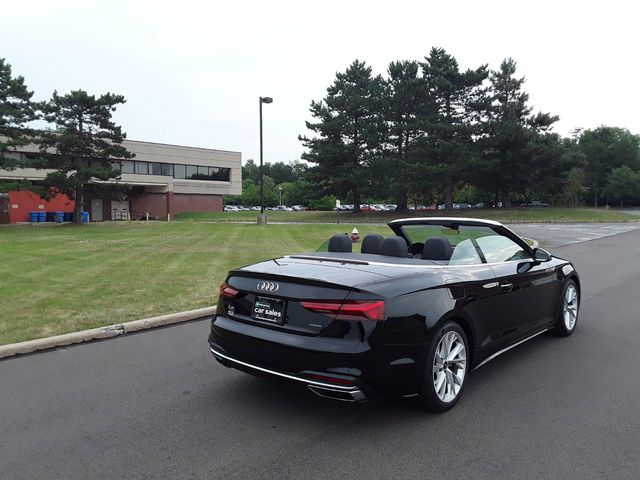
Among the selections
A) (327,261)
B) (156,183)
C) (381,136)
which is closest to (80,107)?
(156,183)

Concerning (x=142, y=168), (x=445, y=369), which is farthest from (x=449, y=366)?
(x=142, y=168)

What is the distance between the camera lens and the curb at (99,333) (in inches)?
211

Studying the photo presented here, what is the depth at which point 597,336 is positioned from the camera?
5906mm

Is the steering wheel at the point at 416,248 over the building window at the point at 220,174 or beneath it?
beneath

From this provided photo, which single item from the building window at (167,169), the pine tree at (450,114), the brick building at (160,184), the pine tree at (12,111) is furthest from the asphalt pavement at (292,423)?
the building window at (167,169)

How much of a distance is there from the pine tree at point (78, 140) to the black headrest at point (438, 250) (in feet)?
101

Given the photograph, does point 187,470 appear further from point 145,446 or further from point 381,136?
point 381,136

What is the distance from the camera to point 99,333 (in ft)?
19.5

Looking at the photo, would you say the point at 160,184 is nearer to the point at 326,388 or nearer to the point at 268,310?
the point at 268,310

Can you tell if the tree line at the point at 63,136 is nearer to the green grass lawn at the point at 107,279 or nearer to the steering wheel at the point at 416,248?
the green grass lawn at the point at 107,279

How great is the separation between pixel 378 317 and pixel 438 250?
134cm

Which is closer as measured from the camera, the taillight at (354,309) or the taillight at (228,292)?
the taillight at (354,309)

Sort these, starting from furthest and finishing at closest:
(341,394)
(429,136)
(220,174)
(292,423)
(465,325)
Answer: (220,174)
(429,136)
(465,325)
(292,423)
(341,394)

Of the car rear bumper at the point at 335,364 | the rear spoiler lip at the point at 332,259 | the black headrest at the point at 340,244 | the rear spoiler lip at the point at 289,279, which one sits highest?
the black headrest at the point at 340,244
